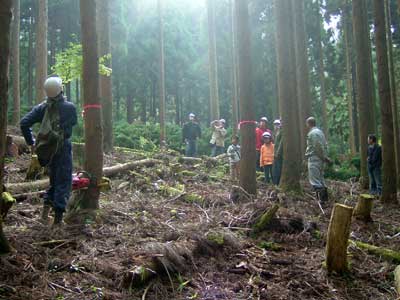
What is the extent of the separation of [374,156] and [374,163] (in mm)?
216

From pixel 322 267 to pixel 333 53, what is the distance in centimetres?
2780

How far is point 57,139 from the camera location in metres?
5.51

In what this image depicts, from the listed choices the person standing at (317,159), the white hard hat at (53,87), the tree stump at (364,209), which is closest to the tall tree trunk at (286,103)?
the person standing at (317,159)

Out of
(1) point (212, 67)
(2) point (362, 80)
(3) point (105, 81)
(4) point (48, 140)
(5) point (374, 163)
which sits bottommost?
(5) point (374, 163)

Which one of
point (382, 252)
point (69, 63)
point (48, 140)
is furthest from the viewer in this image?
point (69, 63)

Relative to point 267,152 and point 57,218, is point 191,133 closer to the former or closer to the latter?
point 267,152

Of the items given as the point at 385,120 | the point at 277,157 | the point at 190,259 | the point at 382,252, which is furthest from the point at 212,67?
the point at 190,259

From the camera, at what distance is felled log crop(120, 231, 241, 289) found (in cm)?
401

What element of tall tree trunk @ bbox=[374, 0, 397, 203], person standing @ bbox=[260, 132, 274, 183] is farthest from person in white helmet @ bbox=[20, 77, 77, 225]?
person standing @ bbox=[260, 132, 274, 183]

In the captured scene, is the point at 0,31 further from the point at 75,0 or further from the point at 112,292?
the point at 75,0

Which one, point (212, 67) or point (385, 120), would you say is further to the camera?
point (212, 67)

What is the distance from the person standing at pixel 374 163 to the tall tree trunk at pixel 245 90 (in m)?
5.36

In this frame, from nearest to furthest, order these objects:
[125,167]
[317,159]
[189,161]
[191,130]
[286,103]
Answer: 1. [317,159]
2. [286,103]
3. [125,167]
4. [189,161]
5. [191,130]

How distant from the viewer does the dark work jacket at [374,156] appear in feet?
40.3
